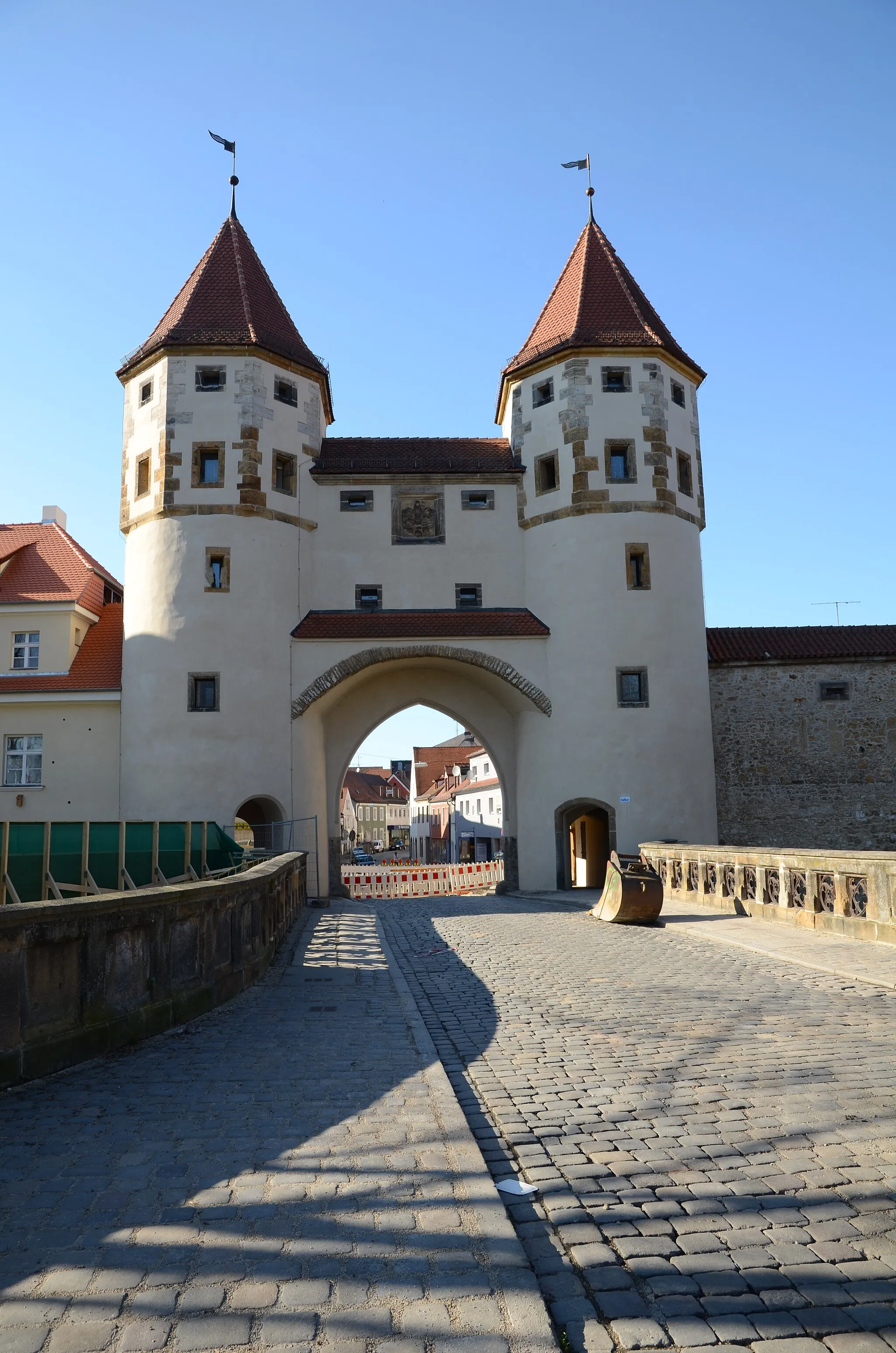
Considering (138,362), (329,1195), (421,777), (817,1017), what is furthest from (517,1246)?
(421,777)

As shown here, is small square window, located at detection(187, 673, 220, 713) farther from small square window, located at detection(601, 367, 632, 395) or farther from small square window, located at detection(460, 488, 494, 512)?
small square window, located at detection(601, 367, 632, 395)

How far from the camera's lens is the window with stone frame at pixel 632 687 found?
2556cm

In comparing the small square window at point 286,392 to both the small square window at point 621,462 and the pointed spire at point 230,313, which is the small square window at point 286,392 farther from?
the small square window at point 621,462

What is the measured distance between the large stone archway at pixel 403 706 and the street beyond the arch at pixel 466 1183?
59.7ft

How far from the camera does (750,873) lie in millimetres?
15430

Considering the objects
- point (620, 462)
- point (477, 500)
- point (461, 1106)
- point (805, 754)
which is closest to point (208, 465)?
point (477, 500)

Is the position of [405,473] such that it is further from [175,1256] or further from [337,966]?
[175,1256]

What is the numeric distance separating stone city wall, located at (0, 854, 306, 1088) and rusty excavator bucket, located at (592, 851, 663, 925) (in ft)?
24.1

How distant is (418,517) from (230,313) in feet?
24.6

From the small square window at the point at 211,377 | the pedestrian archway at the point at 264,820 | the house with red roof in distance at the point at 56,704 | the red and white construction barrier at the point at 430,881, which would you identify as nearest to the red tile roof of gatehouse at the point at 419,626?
the pedestrian archway at the point at 264,820

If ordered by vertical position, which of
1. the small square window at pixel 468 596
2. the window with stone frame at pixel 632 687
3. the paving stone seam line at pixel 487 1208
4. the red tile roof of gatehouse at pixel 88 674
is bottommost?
the paving stone seam line at pixel 487 1208

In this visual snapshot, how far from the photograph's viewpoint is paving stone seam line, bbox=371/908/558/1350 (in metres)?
2.84

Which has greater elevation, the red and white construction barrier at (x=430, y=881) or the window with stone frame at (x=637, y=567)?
the window with stone frame at (x=637, y=567)

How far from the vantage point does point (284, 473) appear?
26922 mm
